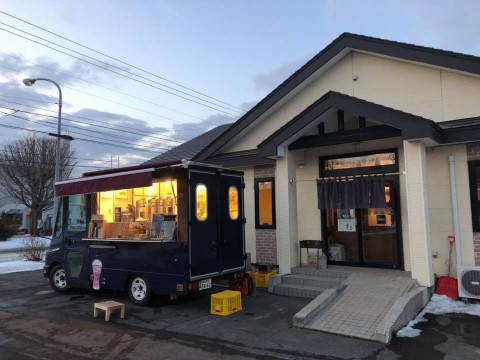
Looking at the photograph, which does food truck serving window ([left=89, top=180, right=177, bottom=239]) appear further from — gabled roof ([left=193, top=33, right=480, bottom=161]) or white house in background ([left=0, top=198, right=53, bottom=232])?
white house in background ([left=0, top=198, right=53, bottom=232])

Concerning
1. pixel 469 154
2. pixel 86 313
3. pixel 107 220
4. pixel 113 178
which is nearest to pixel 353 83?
pixel 469 154

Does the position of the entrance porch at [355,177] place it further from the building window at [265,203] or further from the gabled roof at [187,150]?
the gabled roof at [187,150]

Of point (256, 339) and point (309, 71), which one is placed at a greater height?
point (309, 71)

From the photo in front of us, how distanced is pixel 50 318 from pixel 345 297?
577 centimetres

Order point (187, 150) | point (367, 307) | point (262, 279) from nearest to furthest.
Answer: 1. point (367, 307)
2. point (262, 279)
3. point (187, 150)

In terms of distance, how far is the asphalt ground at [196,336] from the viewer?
17.6 feet

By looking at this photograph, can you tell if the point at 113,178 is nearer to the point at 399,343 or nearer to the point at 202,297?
the point at 202,297

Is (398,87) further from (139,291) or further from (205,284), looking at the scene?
(139,291)

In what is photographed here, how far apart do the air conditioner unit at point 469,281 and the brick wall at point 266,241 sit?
4.65 m

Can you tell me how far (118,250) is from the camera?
8.34 m

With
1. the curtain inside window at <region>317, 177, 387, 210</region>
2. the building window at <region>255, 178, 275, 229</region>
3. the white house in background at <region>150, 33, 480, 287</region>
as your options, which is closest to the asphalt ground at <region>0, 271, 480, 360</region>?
the white house in background at <region>150, 33, 480, 287</region>

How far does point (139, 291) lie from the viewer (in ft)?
26.6

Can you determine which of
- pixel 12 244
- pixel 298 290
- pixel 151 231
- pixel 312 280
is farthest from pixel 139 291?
pixel 12 244

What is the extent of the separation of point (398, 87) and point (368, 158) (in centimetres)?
188
